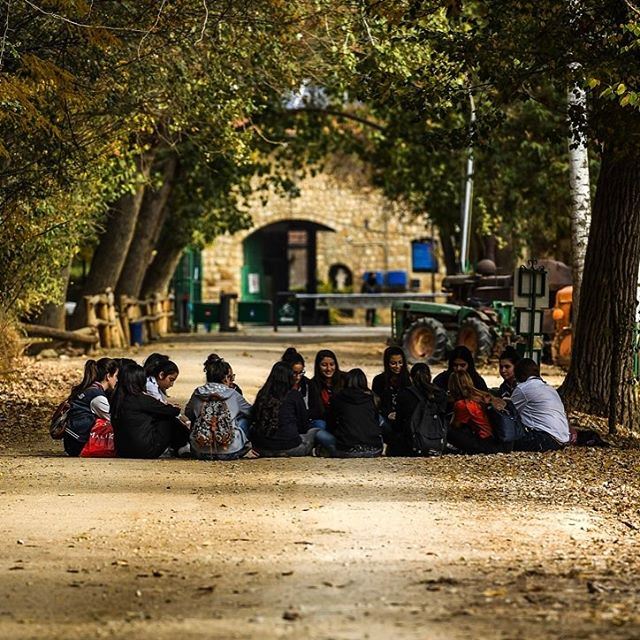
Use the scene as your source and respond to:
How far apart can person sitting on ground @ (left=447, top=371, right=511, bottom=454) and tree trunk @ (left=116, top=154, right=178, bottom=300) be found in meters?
20.8

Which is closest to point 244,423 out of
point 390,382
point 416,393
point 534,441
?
point 416,393

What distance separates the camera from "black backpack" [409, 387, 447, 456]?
15031mm

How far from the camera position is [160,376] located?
15.6 meters

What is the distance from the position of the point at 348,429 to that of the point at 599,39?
440 centimetres

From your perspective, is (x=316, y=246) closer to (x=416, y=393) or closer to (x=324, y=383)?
(x=324, y=383)

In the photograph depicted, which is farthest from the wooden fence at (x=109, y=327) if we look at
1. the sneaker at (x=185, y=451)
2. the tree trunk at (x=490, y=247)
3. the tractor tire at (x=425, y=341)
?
the sneaker at (x=185, y=451)

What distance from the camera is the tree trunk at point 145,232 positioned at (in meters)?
36.3

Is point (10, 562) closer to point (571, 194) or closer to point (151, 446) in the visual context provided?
point (151, 446)

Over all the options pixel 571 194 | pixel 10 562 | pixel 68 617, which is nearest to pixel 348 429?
pixel 10 562

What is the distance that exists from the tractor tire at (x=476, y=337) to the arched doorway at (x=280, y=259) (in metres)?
28.5

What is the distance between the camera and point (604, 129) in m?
16.2

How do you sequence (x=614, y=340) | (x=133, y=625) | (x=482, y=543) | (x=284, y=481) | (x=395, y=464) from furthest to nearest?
(x=614, y=340) → (x=395, y=464) → (x=284, y=481) → (x=482, y=543) → (x=133, y=625)

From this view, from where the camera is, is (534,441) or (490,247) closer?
(534,441)

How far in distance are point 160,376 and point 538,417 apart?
355 centimetres
